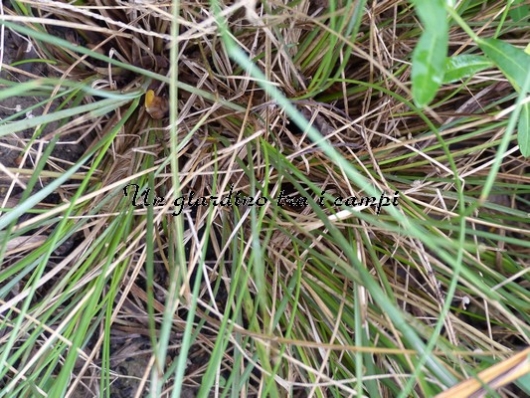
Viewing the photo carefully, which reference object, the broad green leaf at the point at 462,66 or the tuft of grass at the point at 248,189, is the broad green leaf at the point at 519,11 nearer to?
the tuft of grass at the point at 248,189

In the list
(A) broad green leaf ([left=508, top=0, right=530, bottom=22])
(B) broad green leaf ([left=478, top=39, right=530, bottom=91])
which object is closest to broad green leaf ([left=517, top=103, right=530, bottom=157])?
(B) broad green leaf ([left=478, top=39, right=530, bottom=91])

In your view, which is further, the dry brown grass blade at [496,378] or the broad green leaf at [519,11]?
the broad green leaf at [519,11]

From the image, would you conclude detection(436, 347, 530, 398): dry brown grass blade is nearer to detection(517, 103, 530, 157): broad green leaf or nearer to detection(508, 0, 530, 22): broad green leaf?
detection(517, 103, 530, 157): broad green leaf

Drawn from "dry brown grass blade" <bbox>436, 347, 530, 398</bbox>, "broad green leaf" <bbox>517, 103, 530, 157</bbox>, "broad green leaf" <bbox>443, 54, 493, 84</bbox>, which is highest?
"broad green leaf" <bbox>443, 54, 493, 84</bbox>

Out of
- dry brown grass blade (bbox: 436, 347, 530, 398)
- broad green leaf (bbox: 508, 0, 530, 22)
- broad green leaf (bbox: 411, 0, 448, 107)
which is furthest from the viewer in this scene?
broad green leaf (bbox: 508, 0, 530, 22)

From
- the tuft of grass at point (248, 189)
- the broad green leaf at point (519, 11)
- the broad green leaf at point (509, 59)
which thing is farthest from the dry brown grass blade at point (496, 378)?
the broad green leaf at point (519, 11)

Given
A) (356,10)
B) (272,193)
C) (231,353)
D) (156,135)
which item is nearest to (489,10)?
(356,10)
